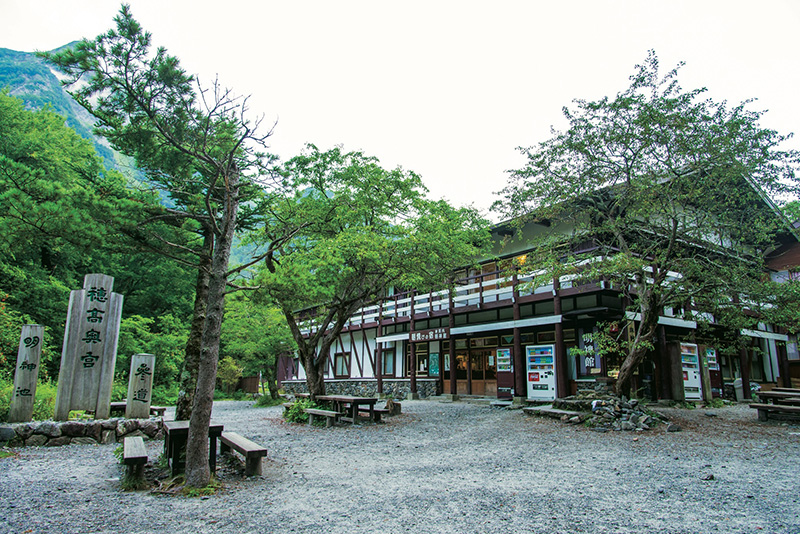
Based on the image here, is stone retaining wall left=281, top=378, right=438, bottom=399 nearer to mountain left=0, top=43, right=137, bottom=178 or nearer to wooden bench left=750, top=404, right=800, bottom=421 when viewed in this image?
wooden bench left=750, top=404, right=800, bottom=421

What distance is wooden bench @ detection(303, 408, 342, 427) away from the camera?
11.2m

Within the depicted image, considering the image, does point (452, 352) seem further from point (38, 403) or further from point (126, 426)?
point (38, 403)

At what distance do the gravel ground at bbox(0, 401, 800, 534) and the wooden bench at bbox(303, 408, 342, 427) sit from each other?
2.03 metres

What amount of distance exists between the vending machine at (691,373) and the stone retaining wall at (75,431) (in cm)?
→ 1545

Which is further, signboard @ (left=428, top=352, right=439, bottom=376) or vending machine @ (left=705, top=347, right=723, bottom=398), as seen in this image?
signboard @ (left=428, top=352, right=439, bottom=376)

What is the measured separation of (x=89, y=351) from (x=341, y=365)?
17921mm

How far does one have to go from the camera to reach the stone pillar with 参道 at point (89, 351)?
863cm

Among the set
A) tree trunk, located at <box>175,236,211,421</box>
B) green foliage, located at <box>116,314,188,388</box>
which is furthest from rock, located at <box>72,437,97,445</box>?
green foliage, located at <box>116,314,188,388</box>

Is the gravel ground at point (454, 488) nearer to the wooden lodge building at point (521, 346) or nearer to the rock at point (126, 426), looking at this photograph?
the rock at point (126, 426)

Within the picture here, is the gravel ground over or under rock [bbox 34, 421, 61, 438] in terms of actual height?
under

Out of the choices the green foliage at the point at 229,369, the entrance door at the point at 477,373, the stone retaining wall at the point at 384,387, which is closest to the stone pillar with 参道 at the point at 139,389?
the stone retaining wall at the point at 384,387

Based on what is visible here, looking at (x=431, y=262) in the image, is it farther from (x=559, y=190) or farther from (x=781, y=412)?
(x=781, y=412)

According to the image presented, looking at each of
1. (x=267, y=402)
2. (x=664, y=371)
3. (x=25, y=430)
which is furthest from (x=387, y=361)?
(x=25, y=430)

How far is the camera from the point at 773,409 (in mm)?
10594
